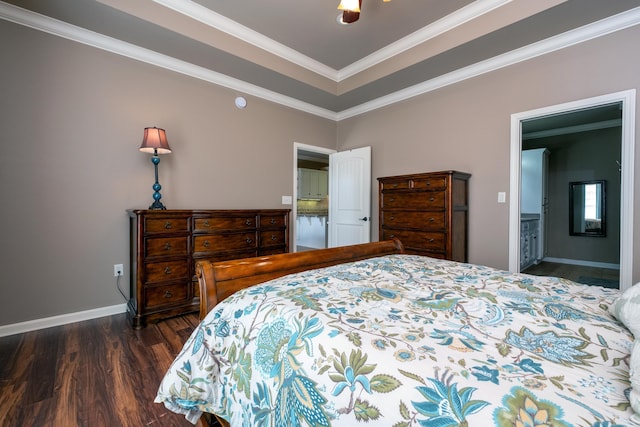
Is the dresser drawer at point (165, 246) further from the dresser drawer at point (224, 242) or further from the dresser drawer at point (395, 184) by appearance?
the dresser drawer at point (395, 184)

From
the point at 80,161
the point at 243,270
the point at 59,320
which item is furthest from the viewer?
the point at 80,161

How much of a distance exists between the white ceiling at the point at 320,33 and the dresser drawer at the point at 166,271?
2183 mm

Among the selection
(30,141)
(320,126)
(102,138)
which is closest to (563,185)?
(320,126)

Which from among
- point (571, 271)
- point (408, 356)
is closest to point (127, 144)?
point (408, 356)

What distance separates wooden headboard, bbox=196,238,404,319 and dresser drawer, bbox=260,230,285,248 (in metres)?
1.62

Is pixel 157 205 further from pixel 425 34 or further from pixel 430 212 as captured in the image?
pixel 425 34

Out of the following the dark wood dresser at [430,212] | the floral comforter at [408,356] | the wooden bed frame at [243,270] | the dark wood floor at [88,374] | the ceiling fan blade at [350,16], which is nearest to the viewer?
the floral comforter at [408,356]

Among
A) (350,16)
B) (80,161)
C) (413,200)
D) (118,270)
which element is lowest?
(118,270)

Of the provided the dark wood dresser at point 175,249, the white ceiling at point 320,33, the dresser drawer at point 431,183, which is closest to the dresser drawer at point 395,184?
the dresser drawer at point 431,183

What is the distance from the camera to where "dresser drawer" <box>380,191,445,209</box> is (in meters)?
3.04

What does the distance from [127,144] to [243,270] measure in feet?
7.90

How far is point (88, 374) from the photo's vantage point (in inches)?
70.4

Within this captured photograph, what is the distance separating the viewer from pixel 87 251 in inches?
105

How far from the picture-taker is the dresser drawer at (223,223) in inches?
112
